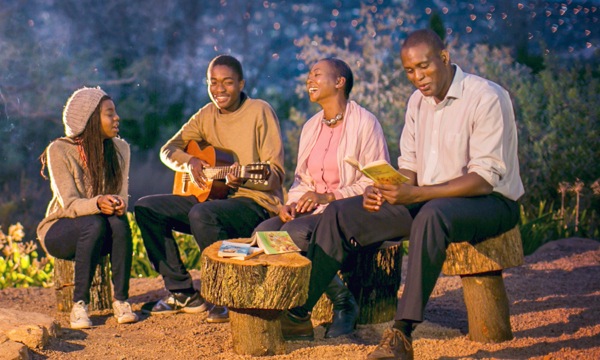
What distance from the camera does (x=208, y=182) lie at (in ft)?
20.4

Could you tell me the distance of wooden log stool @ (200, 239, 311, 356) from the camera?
15.5ft

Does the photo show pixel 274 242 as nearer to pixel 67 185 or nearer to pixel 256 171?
pixel 256 171

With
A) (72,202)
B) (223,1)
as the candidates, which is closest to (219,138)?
(72,202)

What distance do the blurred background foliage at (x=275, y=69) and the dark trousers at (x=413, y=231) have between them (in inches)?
134

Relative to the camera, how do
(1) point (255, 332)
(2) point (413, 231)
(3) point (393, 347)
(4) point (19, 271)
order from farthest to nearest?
(4) point (19, 271) → (1) point (255, 332) → (2) point (413, 231) → (3) point (393, 347)

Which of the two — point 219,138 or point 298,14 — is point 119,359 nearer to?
point 219,138

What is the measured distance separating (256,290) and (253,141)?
5.62 feet

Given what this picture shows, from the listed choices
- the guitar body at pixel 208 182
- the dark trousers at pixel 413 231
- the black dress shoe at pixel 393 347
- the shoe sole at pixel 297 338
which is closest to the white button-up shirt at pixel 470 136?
the dark trousers at pixel 413 231

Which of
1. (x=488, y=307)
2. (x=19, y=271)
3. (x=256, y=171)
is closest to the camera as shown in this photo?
(x=488, y=307)

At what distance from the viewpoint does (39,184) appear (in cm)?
1246

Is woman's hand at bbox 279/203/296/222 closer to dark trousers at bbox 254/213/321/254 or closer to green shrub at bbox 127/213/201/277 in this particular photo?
dark trousers at bbox 254/213/321/254

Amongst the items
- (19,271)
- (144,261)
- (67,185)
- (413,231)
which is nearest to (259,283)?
(413,231)

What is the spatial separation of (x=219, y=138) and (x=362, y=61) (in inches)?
276

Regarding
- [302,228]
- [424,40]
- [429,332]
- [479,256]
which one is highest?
[424,40]
